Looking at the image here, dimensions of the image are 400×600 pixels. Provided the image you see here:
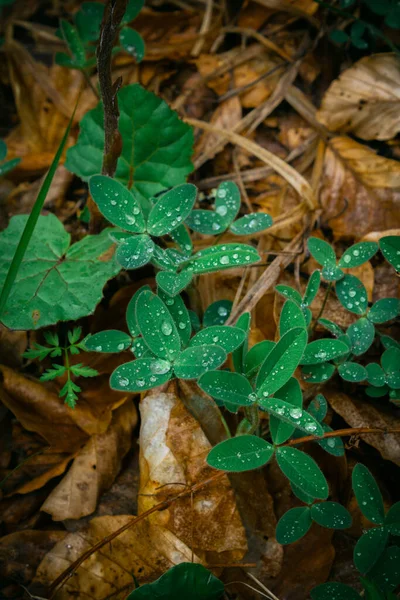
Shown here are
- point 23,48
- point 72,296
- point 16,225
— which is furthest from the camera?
point 23,48

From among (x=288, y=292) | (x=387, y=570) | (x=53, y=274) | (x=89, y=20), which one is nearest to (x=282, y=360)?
(x=288, y=292)

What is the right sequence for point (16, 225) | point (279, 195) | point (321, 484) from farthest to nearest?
point (279, 195)
point (16, 225)
point (321, 484)

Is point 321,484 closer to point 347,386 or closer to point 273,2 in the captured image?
point 347,386

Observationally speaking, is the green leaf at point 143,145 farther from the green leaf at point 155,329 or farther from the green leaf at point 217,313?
the green leaf at point 155,329

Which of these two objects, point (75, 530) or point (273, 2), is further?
point (273, 2)

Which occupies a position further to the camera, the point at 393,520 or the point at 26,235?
the point at 26,235

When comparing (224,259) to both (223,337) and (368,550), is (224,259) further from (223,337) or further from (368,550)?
(368,550)

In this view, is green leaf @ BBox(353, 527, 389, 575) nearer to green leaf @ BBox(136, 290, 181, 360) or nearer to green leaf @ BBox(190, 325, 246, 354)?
green leaf @ BBox(190, 325, 246, 354)

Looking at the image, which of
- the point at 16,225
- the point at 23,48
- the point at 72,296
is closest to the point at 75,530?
the point at 72,296
